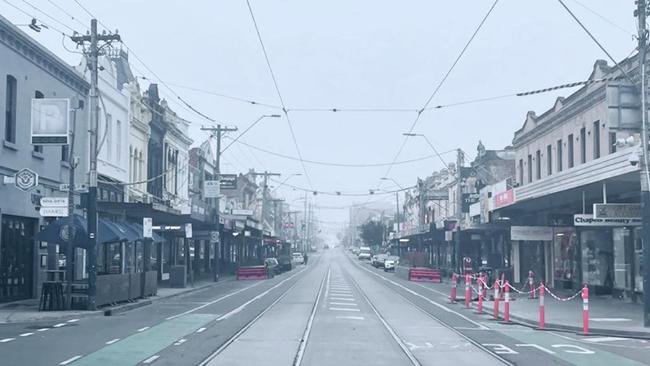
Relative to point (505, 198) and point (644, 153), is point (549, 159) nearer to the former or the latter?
point (505, 198)

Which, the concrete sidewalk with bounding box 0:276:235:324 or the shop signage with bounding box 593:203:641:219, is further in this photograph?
the shop signage with bounding box 593:203:641:219

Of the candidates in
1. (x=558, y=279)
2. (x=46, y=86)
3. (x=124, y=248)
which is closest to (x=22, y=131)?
(x=46, y=86)

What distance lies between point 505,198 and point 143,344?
22.8 meters

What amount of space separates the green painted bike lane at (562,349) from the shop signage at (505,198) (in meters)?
15.1

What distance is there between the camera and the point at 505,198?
1502 inches

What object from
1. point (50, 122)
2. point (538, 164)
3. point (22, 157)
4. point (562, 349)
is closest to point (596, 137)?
point (538, 164)

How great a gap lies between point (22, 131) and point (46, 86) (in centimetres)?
296

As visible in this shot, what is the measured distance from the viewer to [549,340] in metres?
20.5

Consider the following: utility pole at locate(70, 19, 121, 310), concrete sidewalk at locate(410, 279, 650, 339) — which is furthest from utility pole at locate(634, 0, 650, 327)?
utility pole at locate(70, 19, 121, 310)

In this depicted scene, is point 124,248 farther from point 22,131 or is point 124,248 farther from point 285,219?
point 285,219

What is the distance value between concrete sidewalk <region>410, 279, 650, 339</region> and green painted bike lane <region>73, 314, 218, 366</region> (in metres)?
9.42

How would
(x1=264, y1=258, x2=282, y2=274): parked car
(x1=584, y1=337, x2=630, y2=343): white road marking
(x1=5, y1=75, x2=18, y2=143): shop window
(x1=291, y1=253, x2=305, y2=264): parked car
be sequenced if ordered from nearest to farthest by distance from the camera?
(x1=584, y1=337, x2=630, y2=343): white road marking → (x1=5, y1=75, x2=18, y2=143): shop window → (x1=264, y1=258, x2=282, y2=274): parked car → (x1=291, y1=253, x2=305, y2=264): parked car

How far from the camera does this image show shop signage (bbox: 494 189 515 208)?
36625mm

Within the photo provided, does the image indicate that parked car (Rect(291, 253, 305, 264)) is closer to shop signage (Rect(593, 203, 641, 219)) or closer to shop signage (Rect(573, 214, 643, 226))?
shop signage (Rect(573, 214, 643, 226))
